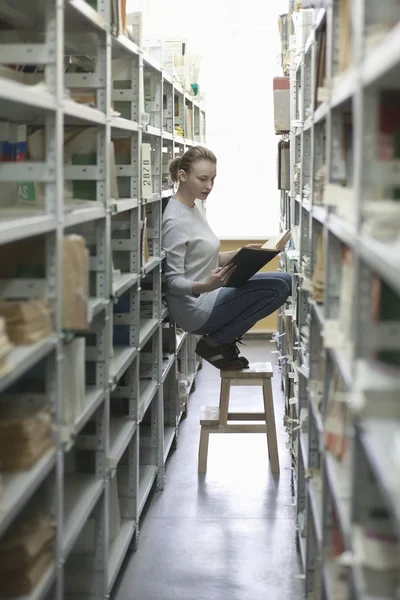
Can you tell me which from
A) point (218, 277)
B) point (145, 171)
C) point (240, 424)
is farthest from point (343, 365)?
point (240, 424)

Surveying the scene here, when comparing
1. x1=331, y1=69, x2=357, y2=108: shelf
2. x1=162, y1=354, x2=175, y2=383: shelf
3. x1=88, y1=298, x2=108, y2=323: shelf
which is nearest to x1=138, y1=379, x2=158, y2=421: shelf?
x1=162, y1=354, x2=175, y2=383: shelf

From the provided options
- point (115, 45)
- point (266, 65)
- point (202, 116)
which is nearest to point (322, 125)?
point (115, 45)

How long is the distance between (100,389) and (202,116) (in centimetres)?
547

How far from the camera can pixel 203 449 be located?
4945mm

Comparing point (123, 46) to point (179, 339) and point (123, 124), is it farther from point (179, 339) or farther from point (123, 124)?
point (179, 339)

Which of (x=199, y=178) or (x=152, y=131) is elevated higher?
(x=152, y=131)

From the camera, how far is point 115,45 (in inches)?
131

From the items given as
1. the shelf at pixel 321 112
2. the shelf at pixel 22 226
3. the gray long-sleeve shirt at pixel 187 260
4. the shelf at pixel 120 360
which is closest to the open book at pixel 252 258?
the gray long-sleeve shirt at pixel 187 260

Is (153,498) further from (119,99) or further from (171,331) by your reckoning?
(119,99)

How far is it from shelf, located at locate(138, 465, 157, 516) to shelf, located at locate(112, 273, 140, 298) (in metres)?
1.08

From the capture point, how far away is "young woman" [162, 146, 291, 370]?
15.2ft

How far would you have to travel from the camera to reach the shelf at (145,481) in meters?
4.12

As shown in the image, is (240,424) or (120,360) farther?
(240,424)

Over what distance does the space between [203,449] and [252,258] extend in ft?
4.01
